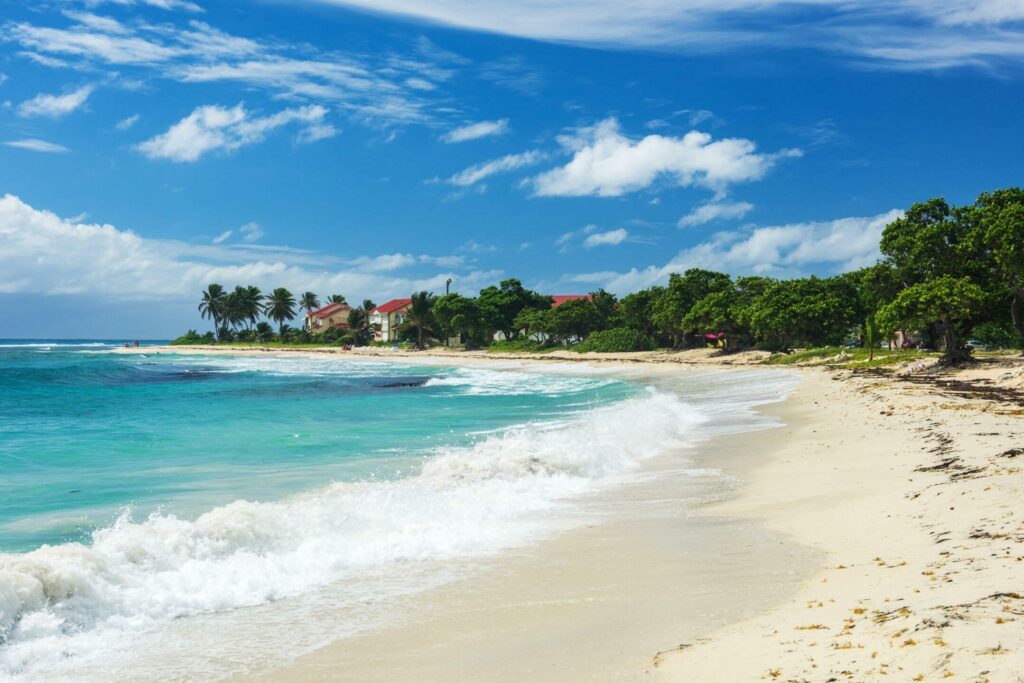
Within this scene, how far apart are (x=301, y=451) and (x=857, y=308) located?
177 feet

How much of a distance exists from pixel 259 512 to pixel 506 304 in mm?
89931

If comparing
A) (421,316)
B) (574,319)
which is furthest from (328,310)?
(574,319)

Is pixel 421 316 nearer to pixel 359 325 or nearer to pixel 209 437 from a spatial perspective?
pixel 359 325

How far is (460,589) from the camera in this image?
7199mm

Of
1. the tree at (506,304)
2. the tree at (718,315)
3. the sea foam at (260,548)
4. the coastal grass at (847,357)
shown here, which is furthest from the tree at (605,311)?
the sea foam at (260,548)

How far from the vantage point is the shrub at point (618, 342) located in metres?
80.4

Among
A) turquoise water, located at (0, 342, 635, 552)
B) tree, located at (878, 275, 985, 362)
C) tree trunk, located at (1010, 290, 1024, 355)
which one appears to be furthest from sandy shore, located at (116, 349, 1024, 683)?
tree trunk, located at (1010, 290, 1024, 355)

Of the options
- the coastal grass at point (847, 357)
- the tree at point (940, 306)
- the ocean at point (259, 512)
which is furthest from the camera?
the coastal grass at point (847, 357)

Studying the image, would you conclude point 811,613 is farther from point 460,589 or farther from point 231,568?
point 231,568

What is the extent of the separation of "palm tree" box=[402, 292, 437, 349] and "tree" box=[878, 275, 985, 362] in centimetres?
7533

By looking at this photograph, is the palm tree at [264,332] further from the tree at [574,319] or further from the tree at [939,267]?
the tree at [939,267]

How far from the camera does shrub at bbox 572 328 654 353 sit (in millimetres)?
80375

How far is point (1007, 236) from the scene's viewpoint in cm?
3061

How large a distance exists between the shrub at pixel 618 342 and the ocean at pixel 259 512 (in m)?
51.3
